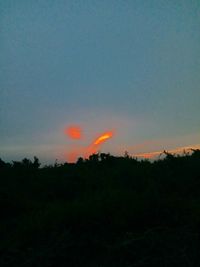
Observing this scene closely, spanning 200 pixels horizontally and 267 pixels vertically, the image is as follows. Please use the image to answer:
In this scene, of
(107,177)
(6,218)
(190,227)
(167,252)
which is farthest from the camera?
(107,177)

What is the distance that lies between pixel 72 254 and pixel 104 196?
2267mm

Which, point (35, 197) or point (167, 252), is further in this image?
point (35, 197)

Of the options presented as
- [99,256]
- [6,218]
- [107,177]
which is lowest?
[99,256]

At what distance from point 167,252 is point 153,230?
38.4 inches

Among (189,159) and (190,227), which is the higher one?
(189,159)

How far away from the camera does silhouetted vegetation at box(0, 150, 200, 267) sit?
607 cm

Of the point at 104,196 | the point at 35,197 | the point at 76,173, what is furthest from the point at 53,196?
the point at 104,196

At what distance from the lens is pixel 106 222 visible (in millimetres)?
7434

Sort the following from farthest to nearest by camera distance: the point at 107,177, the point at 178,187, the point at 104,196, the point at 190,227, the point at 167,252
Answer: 1. the point at 107,177
2. the point at 178,187
3. the point at 104,196
4. the point at 190,227
5. the point at 167,252

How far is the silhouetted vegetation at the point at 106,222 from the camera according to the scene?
6.07m

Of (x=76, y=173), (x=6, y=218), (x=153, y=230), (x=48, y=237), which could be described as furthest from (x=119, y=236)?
(x=76, y=173)

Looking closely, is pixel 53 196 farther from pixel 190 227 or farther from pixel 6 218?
pixel 190 227

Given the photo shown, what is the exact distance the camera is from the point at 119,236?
692 cm

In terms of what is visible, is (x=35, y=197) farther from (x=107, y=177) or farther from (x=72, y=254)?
(x=72, y=254)
